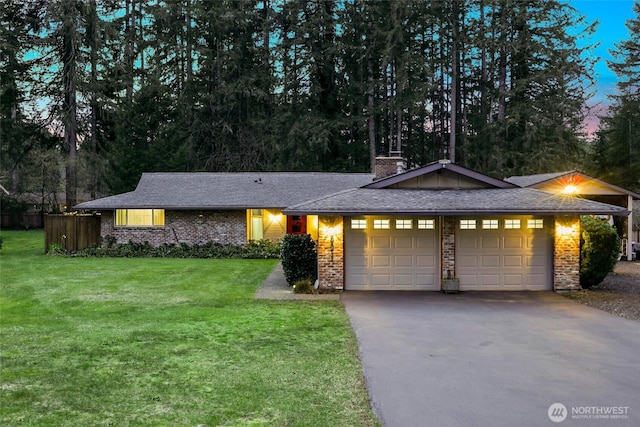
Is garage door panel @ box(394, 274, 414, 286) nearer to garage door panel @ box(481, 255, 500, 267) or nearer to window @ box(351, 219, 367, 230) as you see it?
window @ box(351, 219, 367, 230)

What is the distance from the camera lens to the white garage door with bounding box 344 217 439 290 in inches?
512

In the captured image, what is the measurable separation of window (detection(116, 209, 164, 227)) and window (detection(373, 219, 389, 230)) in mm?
12795

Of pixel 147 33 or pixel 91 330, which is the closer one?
pixel 91 330

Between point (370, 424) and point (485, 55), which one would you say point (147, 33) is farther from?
point (370, 424)

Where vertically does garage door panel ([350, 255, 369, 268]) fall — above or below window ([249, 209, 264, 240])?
below

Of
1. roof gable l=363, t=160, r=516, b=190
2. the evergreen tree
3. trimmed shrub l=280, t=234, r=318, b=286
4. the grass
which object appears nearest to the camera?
the grass

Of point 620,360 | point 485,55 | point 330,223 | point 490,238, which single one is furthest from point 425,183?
point 485,55

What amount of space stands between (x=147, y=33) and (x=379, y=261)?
3357cm

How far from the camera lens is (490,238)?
42.7 ft

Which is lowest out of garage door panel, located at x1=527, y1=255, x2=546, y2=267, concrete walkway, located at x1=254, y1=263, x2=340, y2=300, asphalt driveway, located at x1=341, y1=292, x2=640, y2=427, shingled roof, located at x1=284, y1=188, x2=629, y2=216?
asphalt driveway, located at x1=341, y1=292, x2=640, y2=427

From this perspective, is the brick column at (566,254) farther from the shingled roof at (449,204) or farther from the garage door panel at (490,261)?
the garage door panel at (490,261)

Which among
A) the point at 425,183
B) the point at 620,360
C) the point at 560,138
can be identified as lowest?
the point at 620,360

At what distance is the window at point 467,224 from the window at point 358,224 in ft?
8.64

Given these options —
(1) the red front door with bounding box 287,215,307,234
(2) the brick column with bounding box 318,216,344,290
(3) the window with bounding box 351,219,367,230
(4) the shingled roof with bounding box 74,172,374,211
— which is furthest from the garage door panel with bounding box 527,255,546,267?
(1) the red front door with bounding box 287,215,307,234
